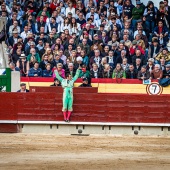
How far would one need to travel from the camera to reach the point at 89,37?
21906mm

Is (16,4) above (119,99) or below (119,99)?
above

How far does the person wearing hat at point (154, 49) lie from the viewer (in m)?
21.6

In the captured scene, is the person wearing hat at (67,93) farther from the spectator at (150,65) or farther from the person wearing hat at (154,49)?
the person wearing hat at (154,49)

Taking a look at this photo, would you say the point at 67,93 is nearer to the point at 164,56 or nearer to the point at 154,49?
the point at 164,56

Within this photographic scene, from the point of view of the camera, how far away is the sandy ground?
45.7ft

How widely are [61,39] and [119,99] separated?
2570mm

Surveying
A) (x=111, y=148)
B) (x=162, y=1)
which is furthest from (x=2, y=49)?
(x=111, y=148)

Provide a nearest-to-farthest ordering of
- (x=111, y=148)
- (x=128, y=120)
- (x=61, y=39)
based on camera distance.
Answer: (x=111, y=148)
(x=128, y=120)
(x=61, y=39)

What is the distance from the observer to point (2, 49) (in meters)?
22.4

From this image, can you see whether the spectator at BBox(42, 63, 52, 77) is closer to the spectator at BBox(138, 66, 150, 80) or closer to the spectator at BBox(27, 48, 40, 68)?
the spectator at BBox(27, 48, 40, 68)

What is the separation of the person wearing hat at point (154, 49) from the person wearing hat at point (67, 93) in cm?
240

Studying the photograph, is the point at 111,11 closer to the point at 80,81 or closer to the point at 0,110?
the point at 80,81

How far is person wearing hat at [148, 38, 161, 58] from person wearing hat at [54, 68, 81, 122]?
2395 millimetres

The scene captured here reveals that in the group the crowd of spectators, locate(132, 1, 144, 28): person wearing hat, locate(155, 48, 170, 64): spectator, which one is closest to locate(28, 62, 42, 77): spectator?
the crowd of spectators
